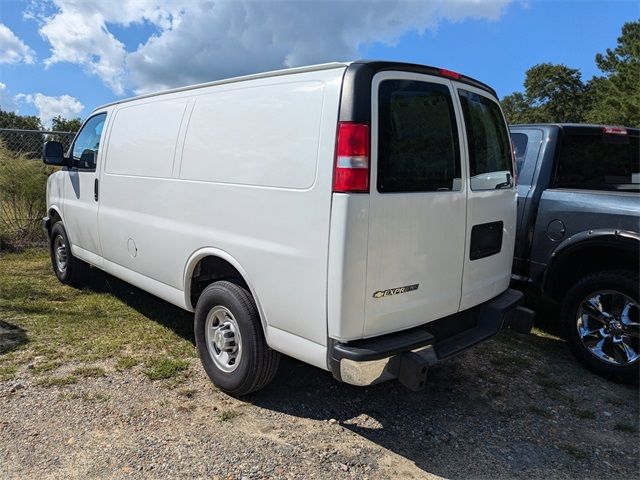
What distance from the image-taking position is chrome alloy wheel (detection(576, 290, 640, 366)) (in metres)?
3.93

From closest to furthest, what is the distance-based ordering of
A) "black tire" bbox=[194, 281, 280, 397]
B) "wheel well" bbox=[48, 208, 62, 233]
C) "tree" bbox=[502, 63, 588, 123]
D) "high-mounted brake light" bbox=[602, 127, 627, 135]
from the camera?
1. "black tire" bbox=[194, 281, 280, 397]
2. "high-mounted brake light" bbox=[602, 127, 627, 135]
3. "wheel well" bbox=[48, 208, 62, 233]
4. "tree" bbox=[502, 63, 588, 123]

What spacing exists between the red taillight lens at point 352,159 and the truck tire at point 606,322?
252cm

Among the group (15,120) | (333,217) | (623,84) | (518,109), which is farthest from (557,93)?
(333,217)

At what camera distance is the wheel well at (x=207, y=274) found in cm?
365

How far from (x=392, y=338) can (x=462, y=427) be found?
937mm

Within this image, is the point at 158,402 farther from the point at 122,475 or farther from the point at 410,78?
the point at 410,78

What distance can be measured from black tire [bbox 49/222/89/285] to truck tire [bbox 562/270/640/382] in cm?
Answer: 519

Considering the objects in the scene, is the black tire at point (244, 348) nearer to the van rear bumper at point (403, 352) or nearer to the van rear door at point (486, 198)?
the van rear bumper at point (403, 352)

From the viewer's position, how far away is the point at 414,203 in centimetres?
287

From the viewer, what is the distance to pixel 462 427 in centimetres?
329

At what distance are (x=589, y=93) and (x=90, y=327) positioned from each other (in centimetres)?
5862

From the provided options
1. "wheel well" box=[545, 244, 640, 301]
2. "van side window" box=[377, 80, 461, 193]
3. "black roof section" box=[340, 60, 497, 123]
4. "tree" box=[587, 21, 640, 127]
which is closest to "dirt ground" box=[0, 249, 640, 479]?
"wheel well" box=[545, 244, 640, 301]

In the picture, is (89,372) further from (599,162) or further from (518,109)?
(518,109)

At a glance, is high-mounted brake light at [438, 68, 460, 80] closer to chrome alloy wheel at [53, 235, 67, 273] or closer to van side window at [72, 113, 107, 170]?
van side window at [72, 113, 107, 170]
